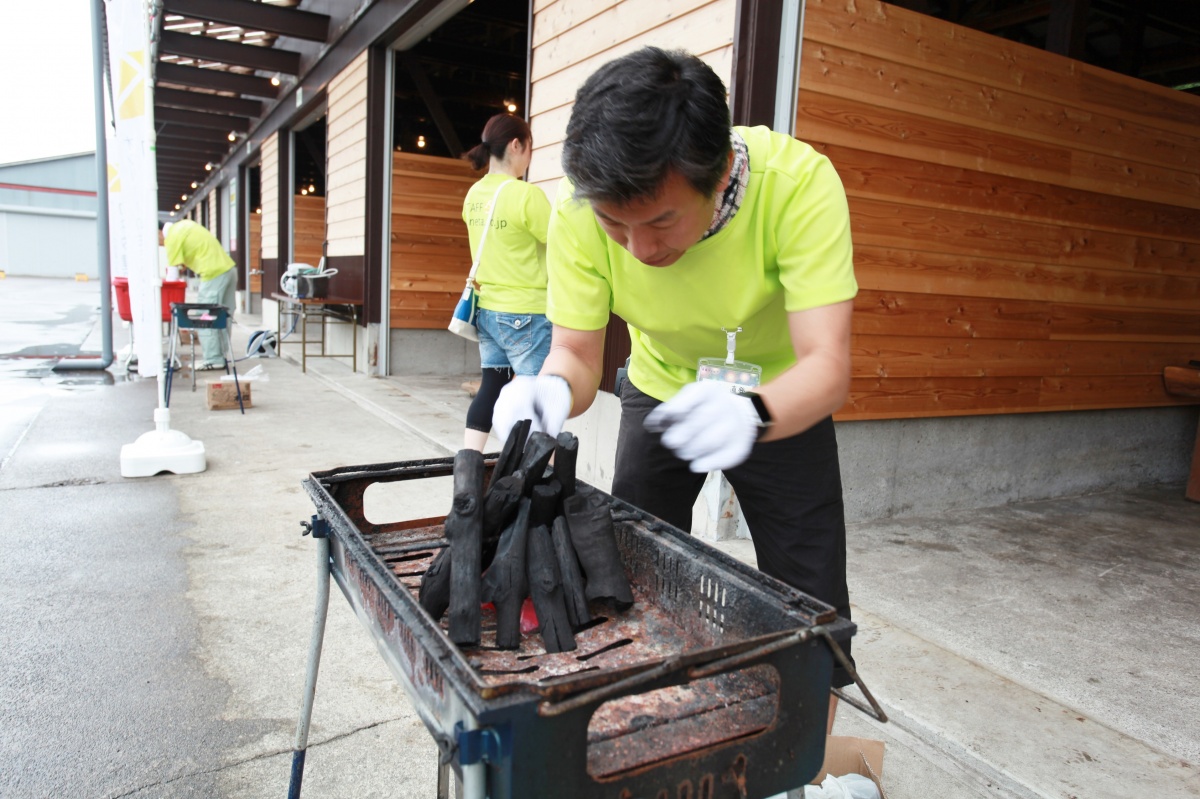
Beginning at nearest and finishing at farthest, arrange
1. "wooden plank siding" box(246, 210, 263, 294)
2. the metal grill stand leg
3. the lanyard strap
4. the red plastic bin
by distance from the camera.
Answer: the metal grill stand leg, the lanyard strap, the red plastic bin, "wooden plank siding" box(246, 210, 263, 294)

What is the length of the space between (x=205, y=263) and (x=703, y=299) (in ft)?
26.5

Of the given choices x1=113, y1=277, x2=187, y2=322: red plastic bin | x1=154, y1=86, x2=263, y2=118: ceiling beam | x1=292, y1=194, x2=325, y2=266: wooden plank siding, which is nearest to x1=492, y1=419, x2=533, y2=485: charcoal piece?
x1=113, y1=277, x2=187, y2=322: red plastic bin

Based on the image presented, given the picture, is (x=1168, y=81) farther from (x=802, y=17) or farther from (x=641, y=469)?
(x=641, y=469)

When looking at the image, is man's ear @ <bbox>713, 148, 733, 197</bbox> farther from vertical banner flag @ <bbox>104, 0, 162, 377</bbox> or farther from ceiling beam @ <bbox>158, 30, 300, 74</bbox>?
ceiling beam @ <bbox>158, 30, 300, 74</bbox>

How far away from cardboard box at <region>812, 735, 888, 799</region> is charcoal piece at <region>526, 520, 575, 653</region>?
81 centimetres

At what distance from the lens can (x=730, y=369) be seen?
1.72 meters

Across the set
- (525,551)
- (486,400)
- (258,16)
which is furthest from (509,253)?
(258,16)

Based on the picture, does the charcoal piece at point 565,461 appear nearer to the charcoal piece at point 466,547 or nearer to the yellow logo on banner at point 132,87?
the charcoal piece at point 466,547

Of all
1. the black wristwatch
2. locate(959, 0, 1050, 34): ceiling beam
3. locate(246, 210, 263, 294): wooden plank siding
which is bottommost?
the black wristwatch

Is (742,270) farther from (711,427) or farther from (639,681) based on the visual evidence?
(639,681)

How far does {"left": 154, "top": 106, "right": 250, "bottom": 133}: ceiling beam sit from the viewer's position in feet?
45.3

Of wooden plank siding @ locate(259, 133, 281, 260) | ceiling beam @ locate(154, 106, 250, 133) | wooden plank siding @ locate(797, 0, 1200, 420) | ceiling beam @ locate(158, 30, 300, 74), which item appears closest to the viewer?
wooden plank siding @ locate(797, 0, 1200, 420)

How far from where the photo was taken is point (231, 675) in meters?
2.46

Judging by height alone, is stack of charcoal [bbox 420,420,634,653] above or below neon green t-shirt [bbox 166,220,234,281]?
below
